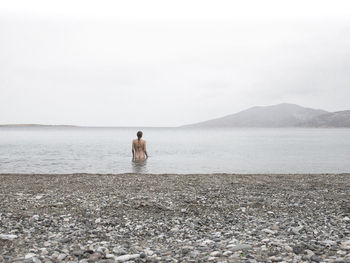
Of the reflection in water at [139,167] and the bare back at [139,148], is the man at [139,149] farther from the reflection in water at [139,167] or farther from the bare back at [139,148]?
the reflection in water at [139,167]

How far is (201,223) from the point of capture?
757 centimetres

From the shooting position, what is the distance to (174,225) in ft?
24.3

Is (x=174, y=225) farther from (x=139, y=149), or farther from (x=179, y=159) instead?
(x=179, y=159)

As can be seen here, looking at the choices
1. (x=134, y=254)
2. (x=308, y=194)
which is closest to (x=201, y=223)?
(x=134, y=254)

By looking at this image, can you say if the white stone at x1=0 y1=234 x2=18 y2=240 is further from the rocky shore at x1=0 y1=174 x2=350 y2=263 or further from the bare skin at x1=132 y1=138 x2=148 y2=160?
the bare skin at x1=132 y1=138 x2=148 y2=160

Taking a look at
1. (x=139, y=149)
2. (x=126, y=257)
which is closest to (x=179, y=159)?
(x=139, y=149)

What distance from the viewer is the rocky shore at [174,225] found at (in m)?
5.52

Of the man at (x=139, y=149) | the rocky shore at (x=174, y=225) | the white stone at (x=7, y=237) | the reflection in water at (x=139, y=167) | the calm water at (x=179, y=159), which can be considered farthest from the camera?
the man at (x=139, y=149)

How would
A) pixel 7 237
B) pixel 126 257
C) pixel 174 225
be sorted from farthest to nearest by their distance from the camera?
pixel 174 225 → pixel 7 237 → pixel 126 257

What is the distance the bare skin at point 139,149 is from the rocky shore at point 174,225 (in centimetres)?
1334

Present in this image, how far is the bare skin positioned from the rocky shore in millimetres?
13335

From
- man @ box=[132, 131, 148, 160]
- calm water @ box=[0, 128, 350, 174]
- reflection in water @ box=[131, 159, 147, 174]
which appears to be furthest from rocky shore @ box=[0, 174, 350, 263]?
man @ box=[132, 131, 148, 160]

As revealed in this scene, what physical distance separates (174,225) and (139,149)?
18834 mm

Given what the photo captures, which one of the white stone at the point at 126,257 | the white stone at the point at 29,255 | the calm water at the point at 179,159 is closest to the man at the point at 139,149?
the calm water at the point at 179,159
